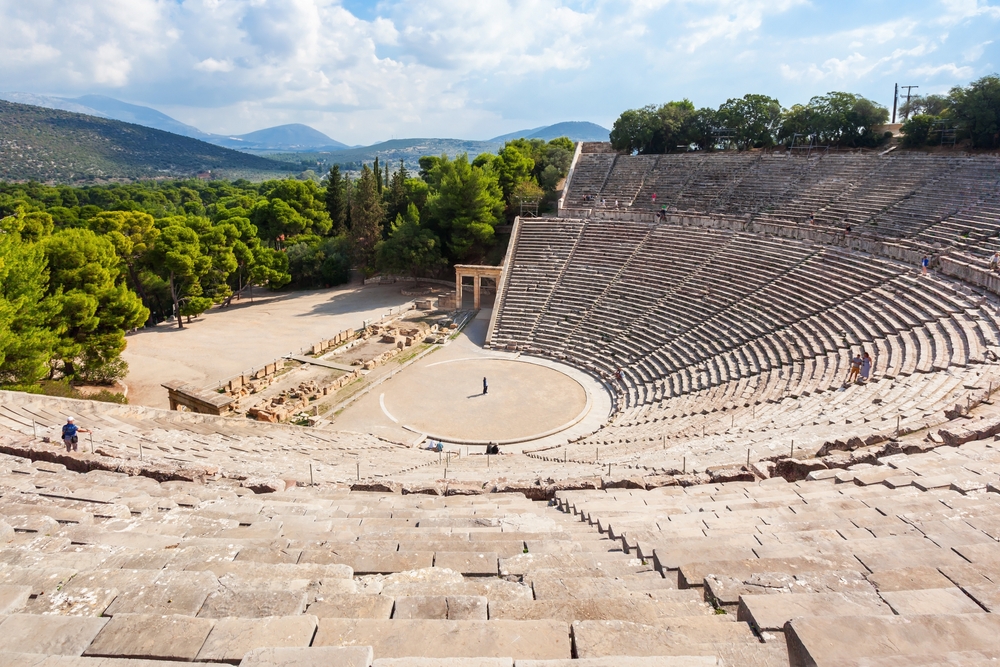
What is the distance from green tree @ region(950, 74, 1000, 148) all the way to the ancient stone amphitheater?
1071cm

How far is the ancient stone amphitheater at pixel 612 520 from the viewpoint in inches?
134

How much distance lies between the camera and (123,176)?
5960 inches

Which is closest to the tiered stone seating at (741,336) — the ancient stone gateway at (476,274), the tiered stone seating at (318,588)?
the ancient stone gateway at (476,274)

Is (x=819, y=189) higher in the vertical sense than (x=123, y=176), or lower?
lower

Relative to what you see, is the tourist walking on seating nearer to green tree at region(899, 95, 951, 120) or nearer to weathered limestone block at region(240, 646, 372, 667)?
weathered limestone block at region(240, 646, 372, 667)

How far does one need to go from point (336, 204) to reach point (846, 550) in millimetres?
51674

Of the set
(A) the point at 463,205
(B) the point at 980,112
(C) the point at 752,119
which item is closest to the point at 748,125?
(C) the point at 752,119

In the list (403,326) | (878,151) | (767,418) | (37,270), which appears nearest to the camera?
(767,418)

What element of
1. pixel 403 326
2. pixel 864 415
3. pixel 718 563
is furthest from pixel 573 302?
pixel 718 563

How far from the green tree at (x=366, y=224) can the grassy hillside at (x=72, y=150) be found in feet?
407

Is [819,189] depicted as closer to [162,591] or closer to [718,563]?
[718,563]

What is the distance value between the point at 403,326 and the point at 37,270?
1596cm

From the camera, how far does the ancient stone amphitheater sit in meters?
3.40

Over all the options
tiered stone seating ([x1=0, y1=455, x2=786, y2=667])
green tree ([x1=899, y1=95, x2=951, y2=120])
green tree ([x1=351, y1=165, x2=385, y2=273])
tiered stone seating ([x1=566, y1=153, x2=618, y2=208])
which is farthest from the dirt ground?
green tree ([x1=899, y1=95, x2=951, y2=120])
